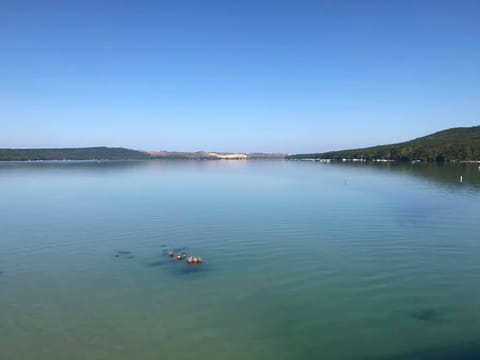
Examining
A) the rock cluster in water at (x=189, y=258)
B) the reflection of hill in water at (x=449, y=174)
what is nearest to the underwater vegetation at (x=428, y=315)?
the rock cluster in water at (x=189, y=258)

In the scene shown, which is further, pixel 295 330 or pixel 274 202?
pixel 274 202

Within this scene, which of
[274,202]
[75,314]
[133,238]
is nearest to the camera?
[75,314]

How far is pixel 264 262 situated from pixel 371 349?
27.9 ft

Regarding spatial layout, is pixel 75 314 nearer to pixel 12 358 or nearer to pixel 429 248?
pixel 12 358

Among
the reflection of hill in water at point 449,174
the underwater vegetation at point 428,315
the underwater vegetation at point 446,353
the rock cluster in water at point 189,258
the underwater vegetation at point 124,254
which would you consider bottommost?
the underwater vegetation at point 446,353

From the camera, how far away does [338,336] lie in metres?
11.6

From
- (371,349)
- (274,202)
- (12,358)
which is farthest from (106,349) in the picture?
(274,202)

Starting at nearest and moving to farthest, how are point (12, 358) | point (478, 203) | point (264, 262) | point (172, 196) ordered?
point (12, 358) < point (264, 262) < point (478, 203) < point (172, 196)

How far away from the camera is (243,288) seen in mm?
15445

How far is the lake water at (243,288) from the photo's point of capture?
1119 centimetres

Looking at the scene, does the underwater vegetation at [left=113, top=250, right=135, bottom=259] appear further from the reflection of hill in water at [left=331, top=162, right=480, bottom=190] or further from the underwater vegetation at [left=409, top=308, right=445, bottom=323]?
the reflection of hill in water at [left=331, top=162, right=480, bottom=190]

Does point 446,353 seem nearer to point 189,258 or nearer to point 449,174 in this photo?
point 189,258

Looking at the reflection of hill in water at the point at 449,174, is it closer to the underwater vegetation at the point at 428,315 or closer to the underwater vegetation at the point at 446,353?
the underwater vegetation at the point at 428,315

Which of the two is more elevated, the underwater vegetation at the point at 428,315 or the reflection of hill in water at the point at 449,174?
the reflection of hill in water at the point at 449,174
